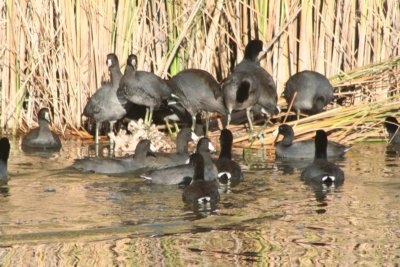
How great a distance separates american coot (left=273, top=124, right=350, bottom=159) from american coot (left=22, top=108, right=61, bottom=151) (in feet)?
9.00

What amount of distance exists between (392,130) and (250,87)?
1827mm

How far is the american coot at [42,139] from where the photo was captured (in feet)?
43.0

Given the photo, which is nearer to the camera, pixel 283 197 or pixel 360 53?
pixel 283 197

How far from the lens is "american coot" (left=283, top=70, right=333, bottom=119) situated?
44.1ft

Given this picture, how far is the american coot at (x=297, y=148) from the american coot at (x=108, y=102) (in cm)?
229

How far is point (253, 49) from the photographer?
13625 millimetres

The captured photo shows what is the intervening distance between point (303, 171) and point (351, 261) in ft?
12.1

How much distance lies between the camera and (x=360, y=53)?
1391 centimetres

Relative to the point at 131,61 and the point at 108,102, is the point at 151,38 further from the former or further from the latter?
the point at 108,102

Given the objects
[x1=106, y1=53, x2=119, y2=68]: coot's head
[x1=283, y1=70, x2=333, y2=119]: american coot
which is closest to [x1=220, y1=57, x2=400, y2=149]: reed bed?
[x1=283, y1=70, x2=333, y2=119]: american coot

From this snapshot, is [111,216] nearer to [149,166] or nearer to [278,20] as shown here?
[149,166]

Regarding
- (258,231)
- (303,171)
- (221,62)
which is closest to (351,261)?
(258,231)

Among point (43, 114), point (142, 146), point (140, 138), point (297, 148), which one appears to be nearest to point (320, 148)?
point (297, 148)

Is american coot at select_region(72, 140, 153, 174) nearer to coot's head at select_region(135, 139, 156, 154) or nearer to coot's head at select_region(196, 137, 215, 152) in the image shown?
coot's head at select_region(135, 139, 156, 154)
